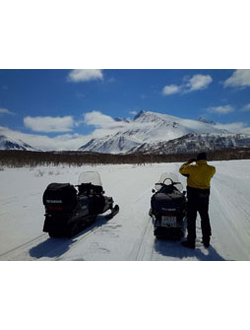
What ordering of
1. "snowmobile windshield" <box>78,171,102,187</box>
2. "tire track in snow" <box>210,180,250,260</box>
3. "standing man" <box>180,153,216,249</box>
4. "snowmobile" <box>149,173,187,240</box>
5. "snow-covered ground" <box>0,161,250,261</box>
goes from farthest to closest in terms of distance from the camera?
1. "snowmobile windshield" <box>78,171,102,187</box>
2. "snowmobile" <box>149,173,187,240</box>
3. "standing man" <box>180,153,216,249</box>
4. "tire track in snow" <box>210,180,250,260</box>
5. "snow-covered ground" <box>0,161,250,261</box>

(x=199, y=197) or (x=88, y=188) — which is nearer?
(x=199, y=197)

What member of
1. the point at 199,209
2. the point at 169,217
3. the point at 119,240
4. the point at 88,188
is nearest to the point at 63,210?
the point at 119,240

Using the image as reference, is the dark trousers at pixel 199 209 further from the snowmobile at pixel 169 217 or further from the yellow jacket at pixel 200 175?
the snowmobile at pixel 169 217

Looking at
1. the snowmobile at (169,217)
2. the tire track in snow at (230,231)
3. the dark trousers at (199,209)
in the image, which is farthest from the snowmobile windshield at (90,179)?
the tire track in snow at (230,231)

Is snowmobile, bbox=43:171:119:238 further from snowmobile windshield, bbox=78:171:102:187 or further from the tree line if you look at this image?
the tree line

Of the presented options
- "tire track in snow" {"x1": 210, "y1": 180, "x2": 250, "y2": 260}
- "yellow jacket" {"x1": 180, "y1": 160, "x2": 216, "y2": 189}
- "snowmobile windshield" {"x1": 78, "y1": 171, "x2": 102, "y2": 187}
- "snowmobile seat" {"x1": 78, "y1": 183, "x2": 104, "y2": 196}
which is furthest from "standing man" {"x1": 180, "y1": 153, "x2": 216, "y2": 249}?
"snowmobile windshield" {"x1": 78, "y1": 171, "x2": 102, "y2": 187}

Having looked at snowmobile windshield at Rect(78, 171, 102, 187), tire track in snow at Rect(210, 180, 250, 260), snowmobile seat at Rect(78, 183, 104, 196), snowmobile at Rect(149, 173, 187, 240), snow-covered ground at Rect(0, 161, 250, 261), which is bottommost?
tire track in snow at Rect(210, 180, 250, 260)

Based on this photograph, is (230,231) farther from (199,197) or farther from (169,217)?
(169,217)

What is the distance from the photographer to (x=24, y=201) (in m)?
7.58

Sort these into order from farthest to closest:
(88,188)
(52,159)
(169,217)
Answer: (52,159)
(88,188)
(169,217)

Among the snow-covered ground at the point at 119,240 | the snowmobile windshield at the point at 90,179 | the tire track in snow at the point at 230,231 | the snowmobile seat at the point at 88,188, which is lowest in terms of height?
the tire track in snow at the point at 230,231

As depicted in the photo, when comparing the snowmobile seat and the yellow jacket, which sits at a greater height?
the yellow jacket
